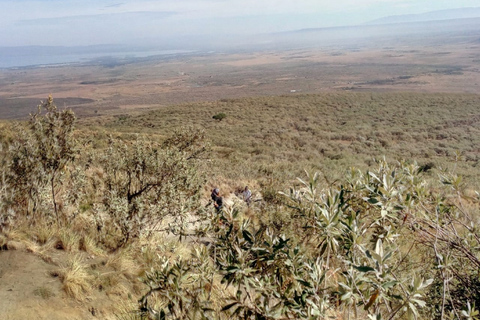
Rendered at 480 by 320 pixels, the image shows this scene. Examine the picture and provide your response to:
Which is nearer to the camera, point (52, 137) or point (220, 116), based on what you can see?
point (52, 137)

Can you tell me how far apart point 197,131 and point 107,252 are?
396 centimetres

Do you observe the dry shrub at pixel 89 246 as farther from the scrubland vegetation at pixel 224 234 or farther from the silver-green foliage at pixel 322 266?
the silver-green foliage at pixel 322 266

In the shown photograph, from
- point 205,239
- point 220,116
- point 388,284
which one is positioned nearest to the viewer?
point 388,284

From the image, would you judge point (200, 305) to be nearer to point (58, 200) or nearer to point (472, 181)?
point (58, 200)

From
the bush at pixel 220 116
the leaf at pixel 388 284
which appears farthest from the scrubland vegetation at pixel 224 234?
the bush at pixel 220 116

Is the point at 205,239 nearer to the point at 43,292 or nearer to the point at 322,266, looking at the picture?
the point at 43,292

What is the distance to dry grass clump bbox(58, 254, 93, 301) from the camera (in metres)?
3.52

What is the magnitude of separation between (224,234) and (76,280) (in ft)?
6.70

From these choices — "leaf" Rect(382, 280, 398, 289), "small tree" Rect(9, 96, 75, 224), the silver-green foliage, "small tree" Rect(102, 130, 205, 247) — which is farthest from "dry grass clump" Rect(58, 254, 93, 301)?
"leaf" Rect(382, 280, 398, 289)

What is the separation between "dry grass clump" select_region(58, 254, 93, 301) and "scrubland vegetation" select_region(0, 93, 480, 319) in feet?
0.05

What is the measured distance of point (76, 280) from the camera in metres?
3.60


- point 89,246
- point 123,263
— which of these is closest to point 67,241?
point 89,246

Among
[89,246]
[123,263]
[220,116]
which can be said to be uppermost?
[89,246]

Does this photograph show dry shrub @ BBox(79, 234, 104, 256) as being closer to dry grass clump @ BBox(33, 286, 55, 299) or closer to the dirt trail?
the dirt trail
